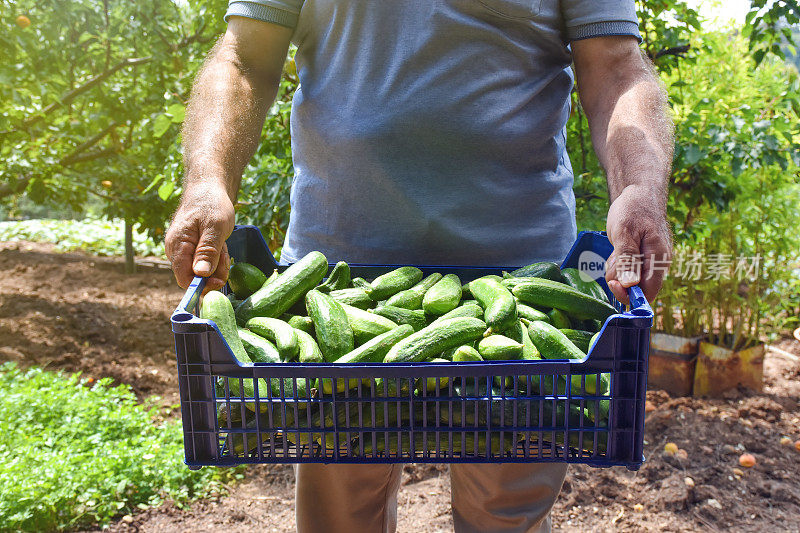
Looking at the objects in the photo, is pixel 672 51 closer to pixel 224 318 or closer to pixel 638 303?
pixel 638 303

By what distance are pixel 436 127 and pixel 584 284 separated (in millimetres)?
576

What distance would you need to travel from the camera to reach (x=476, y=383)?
4.07 ft

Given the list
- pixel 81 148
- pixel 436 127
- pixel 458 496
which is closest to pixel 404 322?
Result: pixel 436 127

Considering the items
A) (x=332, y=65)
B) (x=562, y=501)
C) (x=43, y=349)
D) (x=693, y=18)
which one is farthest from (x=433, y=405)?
(x=43, y=349)

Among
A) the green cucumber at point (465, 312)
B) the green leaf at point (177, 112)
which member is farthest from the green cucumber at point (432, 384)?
the green leaf at point (177, 112)

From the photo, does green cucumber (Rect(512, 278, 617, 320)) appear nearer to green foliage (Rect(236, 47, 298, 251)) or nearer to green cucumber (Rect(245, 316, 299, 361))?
green cucumber (Rect(245, 316, 299, 361))

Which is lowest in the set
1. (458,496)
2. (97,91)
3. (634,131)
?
(458,496)

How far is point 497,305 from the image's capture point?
1.47m

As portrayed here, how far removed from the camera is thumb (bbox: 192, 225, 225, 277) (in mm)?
1453

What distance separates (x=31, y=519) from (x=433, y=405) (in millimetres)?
2554

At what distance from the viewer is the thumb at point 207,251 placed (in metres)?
1.45

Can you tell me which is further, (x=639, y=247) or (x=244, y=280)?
(x=244, y=280)

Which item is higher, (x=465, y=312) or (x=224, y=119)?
(x=224, y=119)

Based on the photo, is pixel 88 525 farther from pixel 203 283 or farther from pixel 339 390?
pixel 339 390
